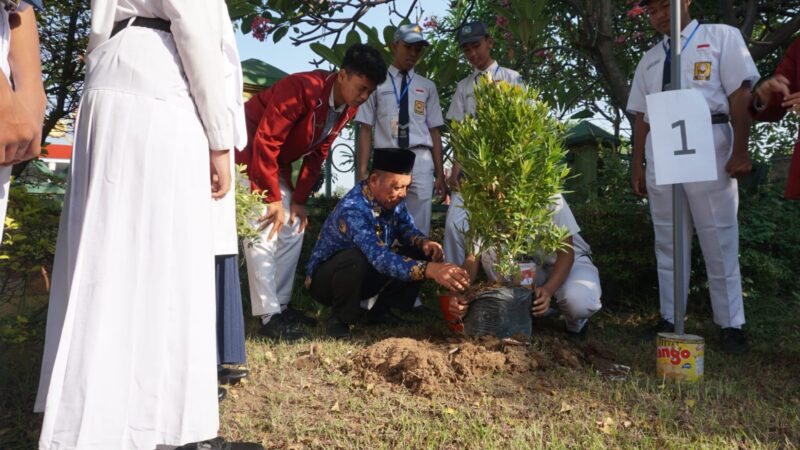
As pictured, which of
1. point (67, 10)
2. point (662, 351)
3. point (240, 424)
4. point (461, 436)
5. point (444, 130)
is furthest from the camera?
point (444, 130)

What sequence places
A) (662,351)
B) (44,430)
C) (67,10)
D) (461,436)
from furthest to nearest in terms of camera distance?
(67,10) < (662,351) < (461,436) < (44,430)

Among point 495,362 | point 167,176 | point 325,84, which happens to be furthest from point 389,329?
point 167,176

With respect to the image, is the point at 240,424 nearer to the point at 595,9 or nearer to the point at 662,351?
the point at 662,351

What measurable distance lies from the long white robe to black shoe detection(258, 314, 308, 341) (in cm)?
190

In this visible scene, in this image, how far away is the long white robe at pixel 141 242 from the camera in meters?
1.72

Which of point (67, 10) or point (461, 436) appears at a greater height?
point (67, 10)

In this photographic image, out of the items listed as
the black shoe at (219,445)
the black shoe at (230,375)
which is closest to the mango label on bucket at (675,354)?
the black shoe at (219,445)

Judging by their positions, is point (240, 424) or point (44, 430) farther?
point (240, 424)

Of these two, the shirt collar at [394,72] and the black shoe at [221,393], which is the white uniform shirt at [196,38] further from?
the shirt collar at [394,72]

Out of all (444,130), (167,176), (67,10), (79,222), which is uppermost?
(67,10)

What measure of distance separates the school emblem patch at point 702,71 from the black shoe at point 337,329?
2.77 meters

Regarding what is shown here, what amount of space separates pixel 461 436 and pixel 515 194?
137 cm

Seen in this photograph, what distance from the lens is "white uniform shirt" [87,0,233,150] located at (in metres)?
1.85

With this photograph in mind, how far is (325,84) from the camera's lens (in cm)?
383
